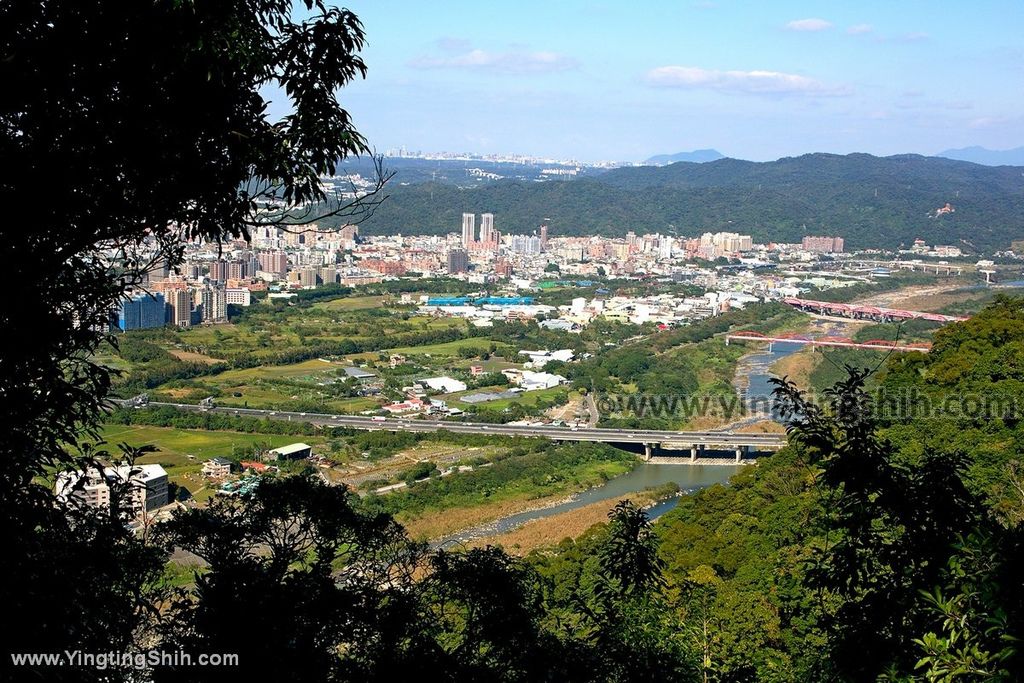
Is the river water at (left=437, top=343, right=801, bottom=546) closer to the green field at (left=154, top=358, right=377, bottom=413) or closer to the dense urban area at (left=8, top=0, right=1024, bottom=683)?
the dense urban area at (left=8, top=0, right=1024, bottom=683)

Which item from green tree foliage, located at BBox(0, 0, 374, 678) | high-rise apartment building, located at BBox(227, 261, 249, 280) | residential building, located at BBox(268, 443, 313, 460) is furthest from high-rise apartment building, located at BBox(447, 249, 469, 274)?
green tree foliage, located at BBox(0, 0, 374, 678)

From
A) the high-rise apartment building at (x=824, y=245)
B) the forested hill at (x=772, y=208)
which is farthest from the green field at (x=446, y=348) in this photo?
the high-rise apartment building at (x=824, y=245)

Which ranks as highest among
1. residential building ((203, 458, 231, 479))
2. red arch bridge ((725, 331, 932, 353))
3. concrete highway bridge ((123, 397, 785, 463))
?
red arch bridge ((725, 331, 932, 353))

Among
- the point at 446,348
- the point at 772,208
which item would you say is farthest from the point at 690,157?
the point at 446,348

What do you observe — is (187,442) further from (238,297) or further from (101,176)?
(238,297)

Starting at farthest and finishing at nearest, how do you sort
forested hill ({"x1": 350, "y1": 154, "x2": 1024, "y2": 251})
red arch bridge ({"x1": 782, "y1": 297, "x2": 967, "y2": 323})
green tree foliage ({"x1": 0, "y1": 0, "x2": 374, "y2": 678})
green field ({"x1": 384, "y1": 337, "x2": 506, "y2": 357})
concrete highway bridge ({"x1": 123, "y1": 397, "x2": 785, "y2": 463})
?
forested hill ({"x1": 350, "y1": 154, "x2": 1024, "y2": 251}) → red arch bridge ({"x1": 782, "y1": 297, "x2": 967, "y2": 323}) → green field ({"x1": 384, "y1": 337, "x2": 506, "y2": 357}) → concrete highway bridge ({"x1": 123, "y1": 397, "x2": 785, "y2": 463}) → green tree foliage ({"x1": 0, "y1": 0, "x2": 374, "y2": 678})

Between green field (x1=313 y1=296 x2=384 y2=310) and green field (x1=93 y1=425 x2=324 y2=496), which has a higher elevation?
green field (x1=313 y1=296 x2=384 y2=310)

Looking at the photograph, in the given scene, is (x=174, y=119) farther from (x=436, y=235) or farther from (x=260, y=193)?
(x=436, y=235)
